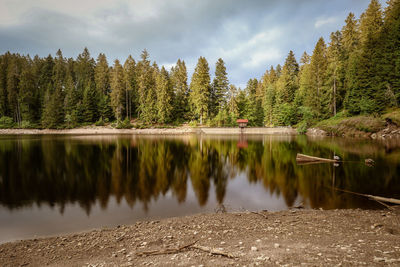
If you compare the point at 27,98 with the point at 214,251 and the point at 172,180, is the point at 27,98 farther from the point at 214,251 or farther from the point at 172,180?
the point at 214,251

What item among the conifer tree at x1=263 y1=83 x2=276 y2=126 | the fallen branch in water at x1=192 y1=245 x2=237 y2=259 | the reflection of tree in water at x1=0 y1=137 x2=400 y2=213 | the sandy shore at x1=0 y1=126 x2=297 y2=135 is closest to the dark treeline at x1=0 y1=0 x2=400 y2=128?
the conifer tree at x1=263 y1=83 x2=276 y2=126

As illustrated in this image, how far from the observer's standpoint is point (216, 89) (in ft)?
214

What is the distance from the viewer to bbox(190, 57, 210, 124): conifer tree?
193 feet

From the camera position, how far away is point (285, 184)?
11.2m

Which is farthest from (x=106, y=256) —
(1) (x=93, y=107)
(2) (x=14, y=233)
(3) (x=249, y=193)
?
(1) (x=93, y=107)

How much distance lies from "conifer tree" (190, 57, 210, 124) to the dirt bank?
52930 mm

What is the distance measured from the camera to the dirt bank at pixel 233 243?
3.84 meters

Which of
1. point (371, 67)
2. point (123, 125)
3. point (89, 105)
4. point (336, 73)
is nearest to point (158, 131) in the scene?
point (123, 125)

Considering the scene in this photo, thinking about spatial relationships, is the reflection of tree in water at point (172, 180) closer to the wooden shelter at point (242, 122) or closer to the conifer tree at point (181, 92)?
the wooden shelter at point (242, 122)

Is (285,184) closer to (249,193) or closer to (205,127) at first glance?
(249,193)

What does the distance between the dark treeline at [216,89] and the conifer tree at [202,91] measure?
0.28 m

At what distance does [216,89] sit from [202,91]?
720cm

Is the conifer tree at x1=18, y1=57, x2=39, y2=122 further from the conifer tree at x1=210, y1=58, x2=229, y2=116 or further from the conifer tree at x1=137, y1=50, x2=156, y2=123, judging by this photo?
the conifer tree at x1=210, y1=58, x2=229, y2=116

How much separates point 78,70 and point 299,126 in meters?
77.9
